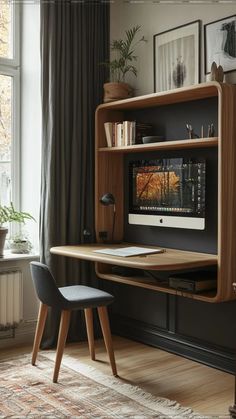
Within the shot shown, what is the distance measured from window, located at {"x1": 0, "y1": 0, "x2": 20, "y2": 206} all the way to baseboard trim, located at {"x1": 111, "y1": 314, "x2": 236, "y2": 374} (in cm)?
123

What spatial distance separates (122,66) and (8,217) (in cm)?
135

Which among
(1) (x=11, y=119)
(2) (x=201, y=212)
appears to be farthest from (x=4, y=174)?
(2) (x=201, y=212)

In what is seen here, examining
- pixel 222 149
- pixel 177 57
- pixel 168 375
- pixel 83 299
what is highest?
pixel 177 57

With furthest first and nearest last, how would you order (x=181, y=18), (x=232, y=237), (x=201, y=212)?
1. (x=181, y=18)
2. (x=201, y=212)
3. (x=232, y=237)

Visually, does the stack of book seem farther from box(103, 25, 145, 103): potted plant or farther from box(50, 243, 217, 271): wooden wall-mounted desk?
box(50, 243, 217, 271): wooden wall-mounted desk

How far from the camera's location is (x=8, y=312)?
12.0 feet

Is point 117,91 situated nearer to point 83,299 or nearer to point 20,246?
point 20,246

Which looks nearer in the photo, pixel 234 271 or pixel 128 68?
pixel 234 271

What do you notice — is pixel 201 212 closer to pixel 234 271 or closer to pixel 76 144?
pixel 234 271

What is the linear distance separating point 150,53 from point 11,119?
1.15 meters

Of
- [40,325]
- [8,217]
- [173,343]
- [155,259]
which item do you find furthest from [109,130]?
[173,343]

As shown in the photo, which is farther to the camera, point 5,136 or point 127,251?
point 5,136

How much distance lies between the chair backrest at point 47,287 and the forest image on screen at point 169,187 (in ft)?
3.14

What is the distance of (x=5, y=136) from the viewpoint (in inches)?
157
